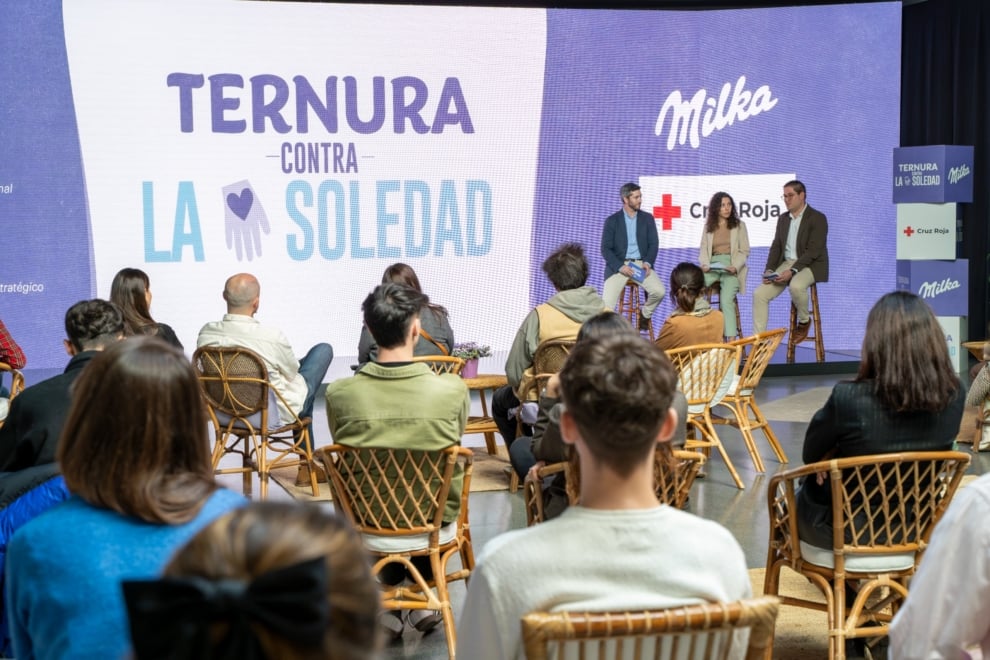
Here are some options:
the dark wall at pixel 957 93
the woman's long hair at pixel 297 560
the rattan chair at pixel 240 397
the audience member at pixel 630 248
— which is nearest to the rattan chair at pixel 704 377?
the rattan chair at pixel 240 397

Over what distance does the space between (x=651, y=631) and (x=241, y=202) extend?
853 cm

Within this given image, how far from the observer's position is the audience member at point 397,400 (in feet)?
12.2

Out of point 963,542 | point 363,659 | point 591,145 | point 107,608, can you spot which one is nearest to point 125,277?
point 107,608

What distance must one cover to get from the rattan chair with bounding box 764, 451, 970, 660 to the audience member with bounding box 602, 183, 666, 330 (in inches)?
268

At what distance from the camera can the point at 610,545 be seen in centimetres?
188

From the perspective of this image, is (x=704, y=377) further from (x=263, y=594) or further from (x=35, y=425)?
(x=263, y=594)

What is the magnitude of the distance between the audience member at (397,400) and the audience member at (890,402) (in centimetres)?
108

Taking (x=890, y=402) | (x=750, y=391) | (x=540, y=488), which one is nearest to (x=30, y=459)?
(x=540, y=488)

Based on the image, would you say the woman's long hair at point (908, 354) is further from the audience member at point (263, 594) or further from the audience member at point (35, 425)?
the audience member at point (263, 594)

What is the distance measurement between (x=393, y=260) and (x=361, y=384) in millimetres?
6540

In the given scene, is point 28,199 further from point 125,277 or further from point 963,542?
point 963,542

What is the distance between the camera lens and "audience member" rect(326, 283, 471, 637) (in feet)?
12.2

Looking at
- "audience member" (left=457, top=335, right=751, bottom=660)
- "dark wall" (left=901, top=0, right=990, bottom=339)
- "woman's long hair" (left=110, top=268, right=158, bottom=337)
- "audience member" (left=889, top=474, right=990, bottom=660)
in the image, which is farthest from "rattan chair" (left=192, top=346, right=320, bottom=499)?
"dark wall" (left=901, top=0, right=990, bottom=339)

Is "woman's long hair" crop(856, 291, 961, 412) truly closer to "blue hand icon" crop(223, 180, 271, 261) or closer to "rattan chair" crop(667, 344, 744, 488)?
"rattan chair" crop(667, 344, 744, 488)
